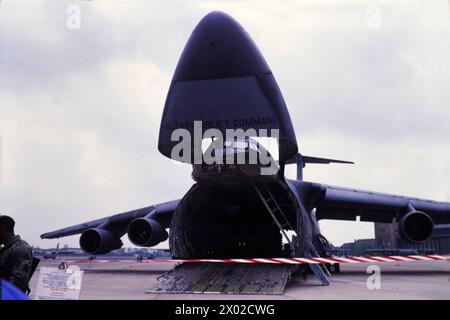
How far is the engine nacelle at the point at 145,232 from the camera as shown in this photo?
1390 cm

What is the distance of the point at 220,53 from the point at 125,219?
914cm

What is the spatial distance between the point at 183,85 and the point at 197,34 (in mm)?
976

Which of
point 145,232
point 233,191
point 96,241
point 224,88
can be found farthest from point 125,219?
point 224,88

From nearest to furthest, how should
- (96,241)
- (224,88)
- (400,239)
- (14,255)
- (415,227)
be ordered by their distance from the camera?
(14,255) < (224,88) < (415,227) < (96,241) < (400,239)

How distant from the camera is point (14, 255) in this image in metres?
4.63

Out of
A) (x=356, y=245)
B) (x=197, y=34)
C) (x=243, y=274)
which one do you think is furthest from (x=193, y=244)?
(x=356, y=245)

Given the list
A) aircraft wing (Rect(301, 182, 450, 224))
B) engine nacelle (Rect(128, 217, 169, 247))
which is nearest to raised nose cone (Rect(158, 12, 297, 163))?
aircraft wing (Rect(301, 182, 450, 224))

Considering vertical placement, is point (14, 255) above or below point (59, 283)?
above

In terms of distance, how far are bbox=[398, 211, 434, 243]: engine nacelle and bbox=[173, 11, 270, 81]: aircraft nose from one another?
735 centimetres

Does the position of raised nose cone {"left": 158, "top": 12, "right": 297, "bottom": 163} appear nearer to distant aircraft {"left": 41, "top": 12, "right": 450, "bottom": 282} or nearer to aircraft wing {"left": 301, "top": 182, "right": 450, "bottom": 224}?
distant aircraft {"left": 41, "top": 12, "right": 450, "bottom": 282}

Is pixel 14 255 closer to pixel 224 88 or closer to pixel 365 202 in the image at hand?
pixel 224 88

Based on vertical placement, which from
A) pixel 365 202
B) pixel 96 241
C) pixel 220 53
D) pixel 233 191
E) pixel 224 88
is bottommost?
Result: pixel 96 241

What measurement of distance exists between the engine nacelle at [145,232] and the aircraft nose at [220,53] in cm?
632
